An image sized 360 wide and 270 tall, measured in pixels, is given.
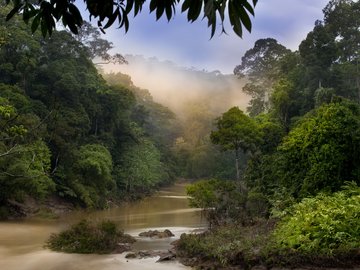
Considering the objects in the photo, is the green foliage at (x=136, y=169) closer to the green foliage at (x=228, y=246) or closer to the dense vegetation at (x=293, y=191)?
the dense vegetation at (x=293, y=191)

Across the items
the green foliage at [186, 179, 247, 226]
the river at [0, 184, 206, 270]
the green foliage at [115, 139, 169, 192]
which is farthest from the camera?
the green foliage at [115, 139, 169, 192]

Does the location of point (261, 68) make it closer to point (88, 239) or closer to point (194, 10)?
point (88, 239)

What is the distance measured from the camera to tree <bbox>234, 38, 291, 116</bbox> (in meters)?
42.5

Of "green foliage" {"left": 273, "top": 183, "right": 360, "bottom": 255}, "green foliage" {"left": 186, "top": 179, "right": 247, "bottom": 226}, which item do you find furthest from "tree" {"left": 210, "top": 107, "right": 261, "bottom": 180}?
"green foliage" {"left": 273, "top": 183, "right": 360, "bottom": 255}

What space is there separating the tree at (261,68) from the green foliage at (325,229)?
98.0 feet

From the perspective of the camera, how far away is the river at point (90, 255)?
1226 cm

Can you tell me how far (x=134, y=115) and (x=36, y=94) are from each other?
20.0m

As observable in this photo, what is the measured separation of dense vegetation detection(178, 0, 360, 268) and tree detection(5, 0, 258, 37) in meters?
9.26

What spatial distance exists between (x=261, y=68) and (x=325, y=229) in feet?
117

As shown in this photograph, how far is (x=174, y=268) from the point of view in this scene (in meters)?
11.9

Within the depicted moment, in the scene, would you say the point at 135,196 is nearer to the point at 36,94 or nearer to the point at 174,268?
the point at 36,94

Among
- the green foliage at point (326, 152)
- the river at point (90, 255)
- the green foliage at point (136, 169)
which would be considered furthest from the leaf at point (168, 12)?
the green foliage at point (136, 169)

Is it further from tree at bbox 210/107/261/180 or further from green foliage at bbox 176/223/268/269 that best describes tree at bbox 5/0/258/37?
tree at bbox 210/107/261/180

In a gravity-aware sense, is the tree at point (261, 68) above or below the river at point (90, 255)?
above
